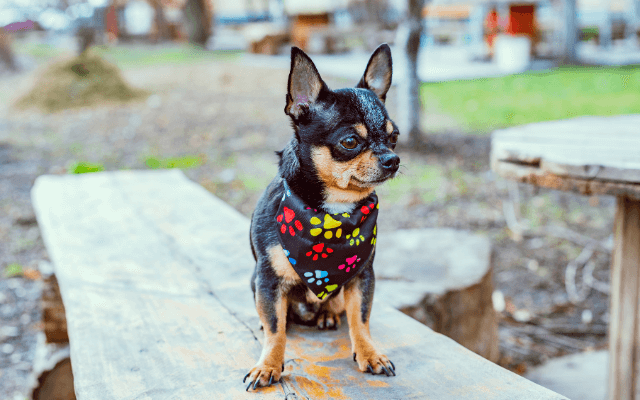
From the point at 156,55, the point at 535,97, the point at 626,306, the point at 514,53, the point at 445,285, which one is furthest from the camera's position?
the point at 156,55

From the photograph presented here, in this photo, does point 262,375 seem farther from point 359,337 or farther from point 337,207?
point 337,207

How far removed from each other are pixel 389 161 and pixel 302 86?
0.35 meters

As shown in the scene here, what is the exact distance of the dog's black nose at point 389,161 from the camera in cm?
158

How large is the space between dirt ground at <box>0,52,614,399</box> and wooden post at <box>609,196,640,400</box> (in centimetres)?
62

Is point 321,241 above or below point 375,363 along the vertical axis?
above

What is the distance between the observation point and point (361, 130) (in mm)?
1622

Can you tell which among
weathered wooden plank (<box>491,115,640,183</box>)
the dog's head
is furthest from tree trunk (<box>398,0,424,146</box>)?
the dog's head

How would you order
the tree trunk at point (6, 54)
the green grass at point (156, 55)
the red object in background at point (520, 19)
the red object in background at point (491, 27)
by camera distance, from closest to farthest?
1. the red object in background at point (520, 19)
2. the tree trunk at point (6, 54)
3. the red object in background at point (491, 27)
4. the green grass at point (156, 55)

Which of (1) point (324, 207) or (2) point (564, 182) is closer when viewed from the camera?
(1) point (324, 207)

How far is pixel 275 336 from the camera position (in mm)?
1749

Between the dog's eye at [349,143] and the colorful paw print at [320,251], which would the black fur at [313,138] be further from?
the colorful paw print at [320,251]

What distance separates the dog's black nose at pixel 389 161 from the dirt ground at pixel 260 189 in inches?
13.0

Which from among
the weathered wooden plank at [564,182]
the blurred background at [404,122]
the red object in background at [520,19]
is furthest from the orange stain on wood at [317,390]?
the red object in background at [520,19]

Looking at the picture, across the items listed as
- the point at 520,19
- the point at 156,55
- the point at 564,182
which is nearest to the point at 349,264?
the point at 564,182
